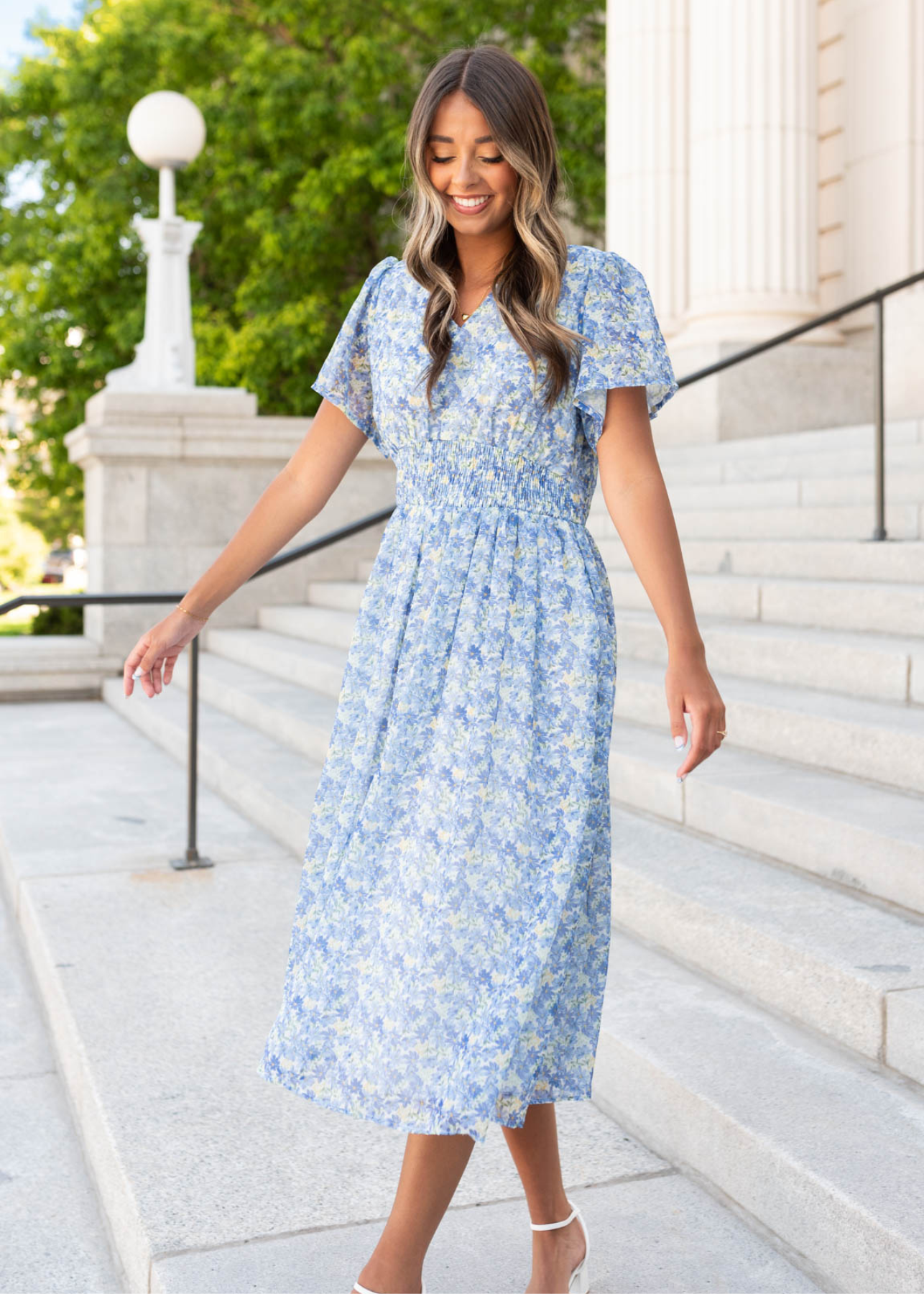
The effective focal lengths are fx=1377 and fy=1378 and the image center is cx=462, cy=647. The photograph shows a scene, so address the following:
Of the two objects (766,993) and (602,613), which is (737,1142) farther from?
(602,613)

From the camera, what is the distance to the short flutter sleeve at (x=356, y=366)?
2252 millimetres

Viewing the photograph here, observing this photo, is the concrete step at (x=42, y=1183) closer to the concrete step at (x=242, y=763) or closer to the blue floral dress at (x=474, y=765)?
the blue floral dress at (x=474, y=765)

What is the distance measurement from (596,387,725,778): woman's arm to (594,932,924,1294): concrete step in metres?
0.84

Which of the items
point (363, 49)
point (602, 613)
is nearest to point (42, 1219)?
point (602, 613)

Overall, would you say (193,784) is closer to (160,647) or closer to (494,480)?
(160,647)

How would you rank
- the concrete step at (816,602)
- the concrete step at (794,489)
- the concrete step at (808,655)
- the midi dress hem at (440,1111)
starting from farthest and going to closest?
the concrete step at (794,489) < the concrete step at (816,602) < the concrete step at (808,655) < the midi dress hem at (440,1111)

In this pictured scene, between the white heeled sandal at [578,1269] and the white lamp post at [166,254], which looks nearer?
the white heeled sandal at [578,1269]

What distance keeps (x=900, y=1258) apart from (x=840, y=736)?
204 centimetres

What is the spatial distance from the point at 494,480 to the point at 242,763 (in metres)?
4.20

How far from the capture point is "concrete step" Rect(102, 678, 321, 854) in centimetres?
528

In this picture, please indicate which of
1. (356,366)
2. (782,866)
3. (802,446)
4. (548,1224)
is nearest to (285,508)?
(356,366)

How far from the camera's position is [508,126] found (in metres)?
2.02

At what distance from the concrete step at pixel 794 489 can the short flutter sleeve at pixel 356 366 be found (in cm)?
422

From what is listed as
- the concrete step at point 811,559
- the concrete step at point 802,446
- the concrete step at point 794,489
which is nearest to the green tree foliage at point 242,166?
the concrete step at point 802,446
